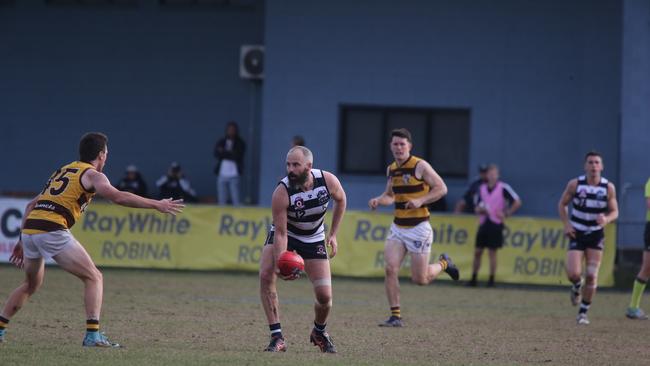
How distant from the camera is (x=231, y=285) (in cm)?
1967

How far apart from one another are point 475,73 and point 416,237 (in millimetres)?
11368

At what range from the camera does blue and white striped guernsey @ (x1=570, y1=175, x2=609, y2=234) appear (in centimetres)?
1541

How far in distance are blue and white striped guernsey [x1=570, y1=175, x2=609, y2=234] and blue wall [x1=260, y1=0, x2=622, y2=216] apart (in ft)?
31.4

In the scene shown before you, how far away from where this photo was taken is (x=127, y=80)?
2806cm

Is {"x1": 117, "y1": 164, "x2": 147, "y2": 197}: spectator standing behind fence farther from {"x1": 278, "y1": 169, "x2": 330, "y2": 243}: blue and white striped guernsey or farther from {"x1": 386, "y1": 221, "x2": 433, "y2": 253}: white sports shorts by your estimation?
{"x1": 278, "y1": 169, "x2": 330, "y2": 243}: blue and white striped guernsey

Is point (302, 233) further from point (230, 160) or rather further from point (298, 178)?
point (230, 160)

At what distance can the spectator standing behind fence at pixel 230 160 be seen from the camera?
25328mm

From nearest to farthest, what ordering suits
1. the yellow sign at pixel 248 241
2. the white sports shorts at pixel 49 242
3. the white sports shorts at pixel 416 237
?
1. the white sports shorts at pixel 49 242
2. the white sports shorts at pixel 416 237
3. the yellow sign at pixel 248 241

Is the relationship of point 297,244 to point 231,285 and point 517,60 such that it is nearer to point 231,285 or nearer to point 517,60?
point 231,285

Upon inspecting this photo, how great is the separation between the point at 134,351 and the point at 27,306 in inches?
204

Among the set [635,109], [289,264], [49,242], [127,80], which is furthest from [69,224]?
[127,80]

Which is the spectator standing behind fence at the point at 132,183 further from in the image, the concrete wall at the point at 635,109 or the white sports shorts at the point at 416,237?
the white sports shorts at the point at 416,237

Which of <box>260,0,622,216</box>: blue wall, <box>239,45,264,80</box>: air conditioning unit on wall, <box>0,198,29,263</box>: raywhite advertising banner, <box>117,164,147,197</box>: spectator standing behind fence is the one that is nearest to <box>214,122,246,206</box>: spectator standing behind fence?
<box>260,0,622,216</box>: blue wall

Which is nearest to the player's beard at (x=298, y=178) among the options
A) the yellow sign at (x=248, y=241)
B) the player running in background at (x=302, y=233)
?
the player running in background at (x=302, y=233)
